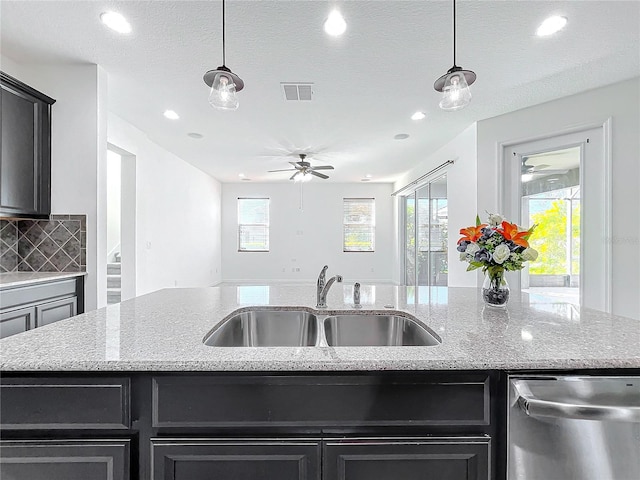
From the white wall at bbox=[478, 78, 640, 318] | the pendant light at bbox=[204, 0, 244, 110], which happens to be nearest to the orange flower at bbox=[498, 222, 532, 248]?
the pendant light at bbox=[204, 0, 244, 110]

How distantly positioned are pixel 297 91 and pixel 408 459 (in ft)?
10.4

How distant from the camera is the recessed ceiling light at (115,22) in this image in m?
2.17

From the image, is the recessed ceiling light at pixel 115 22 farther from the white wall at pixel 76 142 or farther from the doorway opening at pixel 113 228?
the doorway opening at pixel 113 228

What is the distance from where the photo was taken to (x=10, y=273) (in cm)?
271

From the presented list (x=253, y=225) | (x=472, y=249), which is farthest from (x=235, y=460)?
(x=253, y=225)

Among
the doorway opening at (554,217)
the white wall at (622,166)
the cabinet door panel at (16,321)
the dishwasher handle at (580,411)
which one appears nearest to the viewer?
the dishwasher handle at (580,411)

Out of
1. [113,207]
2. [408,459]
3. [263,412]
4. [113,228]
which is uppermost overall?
[113,207]

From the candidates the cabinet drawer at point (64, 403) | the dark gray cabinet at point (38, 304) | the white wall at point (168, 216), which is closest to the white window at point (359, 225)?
the white wall at point (168, 216)

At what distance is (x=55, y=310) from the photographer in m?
2.53

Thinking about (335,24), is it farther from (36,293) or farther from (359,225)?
(359,225)

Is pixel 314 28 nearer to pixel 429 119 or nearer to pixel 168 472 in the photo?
pixel 429 119

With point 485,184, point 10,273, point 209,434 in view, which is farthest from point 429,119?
point 10,273

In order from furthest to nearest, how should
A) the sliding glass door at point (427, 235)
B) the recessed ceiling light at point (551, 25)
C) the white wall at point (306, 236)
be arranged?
the white wall at point (306, 236), the sliding glass door at point (427, 235), the recessed ceiling light at point (551, 25)

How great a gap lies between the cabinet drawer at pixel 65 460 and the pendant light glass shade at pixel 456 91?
6.21 ft
